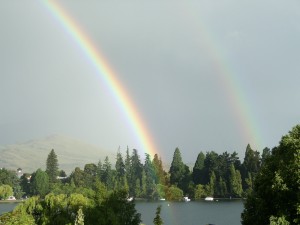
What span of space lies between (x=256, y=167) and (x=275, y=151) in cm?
11425

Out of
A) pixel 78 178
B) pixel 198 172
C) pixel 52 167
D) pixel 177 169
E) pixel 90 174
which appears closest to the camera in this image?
pixel 198 172

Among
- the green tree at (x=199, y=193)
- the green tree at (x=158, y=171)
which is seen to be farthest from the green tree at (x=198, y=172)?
the green tree at (x=158, y=171)

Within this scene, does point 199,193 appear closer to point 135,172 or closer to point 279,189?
point 135,172

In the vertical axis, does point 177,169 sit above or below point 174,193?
above

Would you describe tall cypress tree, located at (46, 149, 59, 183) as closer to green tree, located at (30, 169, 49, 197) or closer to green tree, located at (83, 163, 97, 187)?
green tree, located at (30, 169, 49, 197)

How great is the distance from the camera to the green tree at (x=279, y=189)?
30.2m

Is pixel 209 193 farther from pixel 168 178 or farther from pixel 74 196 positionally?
pixel 74 196

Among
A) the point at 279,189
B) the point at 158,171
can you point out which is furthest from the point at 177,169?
the point at 279,189

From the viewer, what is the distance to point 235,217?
86.9 meters

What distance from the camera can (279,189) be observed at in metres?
31.0

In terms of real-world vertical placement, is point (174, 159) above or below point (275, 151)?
above

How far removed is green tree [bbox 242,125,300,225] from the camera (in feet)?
99.0

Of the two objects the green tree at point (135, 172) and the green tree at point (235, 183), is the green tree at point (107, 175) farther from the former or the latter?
the green tree at point (235, 183)

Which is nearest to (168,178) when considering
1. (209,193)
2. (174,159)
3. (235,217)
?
(174,159)
